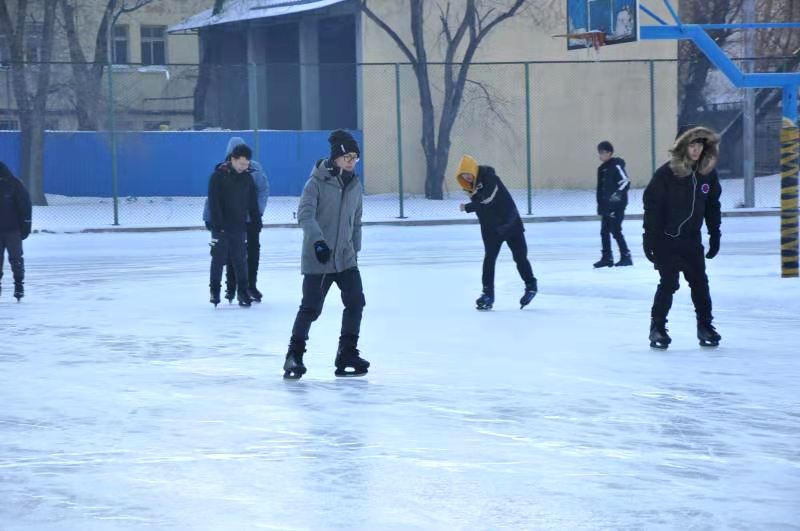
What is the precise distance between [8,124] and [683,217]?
89.2 feet

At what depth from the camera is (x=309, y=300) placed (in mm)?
10328

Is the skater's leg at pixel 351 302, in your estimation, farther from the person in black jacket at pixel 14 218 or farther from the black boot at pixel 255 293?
the person in black jacket at pixel 14 218

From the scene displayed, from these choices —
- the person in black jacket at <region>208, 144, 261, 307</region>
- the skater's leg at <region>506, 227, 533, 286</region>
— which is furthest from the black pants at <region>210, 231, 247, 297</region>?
the skater's leg at <region>506, 227, 533, 286</region>

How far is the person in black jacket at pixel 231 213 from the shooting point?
50.1 feet

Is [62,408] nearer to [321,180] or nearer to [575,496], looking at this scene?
[321,180]

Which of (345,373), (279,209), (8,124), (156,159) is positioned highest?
(8,124)

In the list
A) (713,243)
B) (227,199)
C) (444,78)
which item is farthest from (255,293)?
(444,78)

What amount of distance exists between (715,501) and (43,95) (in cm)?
2848

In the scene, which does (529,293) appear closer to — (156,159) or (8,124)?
(156,159)

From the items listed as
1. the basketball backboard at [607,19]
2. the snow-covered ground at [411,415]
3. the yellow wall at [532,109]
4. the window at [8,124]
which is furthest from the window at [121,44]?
the snow-covered ground at [411,415]

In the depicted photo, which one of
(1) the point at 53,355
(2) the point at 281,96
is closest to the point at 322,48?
(2) the point at 281,96

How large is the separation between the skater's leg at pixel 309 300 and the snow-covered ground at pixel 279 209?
1920 cm

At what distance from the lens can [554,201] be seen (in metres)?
35.3

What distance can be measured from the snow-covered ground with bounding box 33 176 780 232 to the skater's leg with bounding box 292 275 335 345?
1920cm
